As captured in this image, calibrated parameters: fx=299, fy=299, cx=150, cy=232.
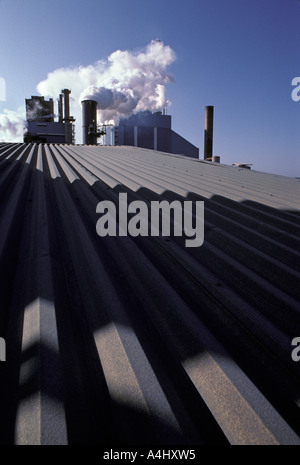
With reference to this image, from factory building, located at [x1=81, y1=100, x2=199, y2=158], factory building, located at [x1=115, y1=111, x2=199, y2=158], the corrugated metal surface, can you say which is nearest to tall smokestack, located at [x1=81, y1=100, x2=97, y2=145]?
factory building, located at [x1=81, y1=100, x2=199, y2=158]

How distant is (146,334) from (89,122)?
25.6 meters

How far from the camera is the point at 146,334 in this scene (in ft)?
4.52

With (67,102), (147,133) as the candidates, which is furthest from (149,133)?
(67,102)

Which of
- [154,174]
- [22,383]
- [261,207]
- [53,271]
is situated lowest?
[22,383]

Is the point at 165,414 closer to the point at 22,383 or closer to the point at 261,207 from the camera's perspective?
the point at 22,383

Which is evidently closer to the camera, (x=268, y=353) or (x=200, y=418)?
(x=200, y=418)

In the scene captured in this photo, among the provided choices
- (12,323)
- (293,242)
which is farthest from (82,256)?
(293,242)

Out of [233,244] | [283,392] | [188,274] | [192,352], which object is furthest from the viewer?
[233,244]

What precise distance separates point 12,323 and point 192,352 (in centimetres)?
83

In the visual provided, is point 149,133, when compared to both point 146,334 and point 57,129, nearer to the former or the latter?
point 57,129

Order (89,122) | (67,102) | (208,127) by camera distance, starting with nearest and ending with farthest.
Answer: (208,127)
(89,122)
(67,102)

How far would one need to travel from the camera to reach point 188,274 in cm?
192

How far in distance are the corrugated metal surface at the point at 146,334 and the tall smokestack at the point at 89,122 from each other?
2287 centimetres

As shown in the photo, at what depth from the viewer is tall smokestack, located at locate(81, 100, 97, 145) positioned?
2408 centimetres
